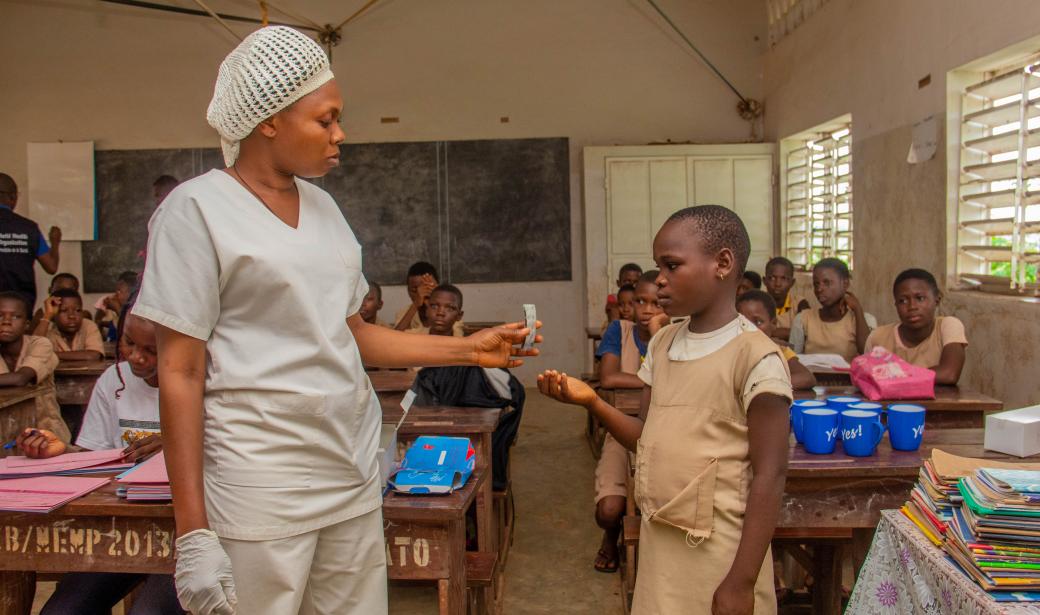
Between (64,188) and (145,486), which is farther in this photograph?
(64,188)

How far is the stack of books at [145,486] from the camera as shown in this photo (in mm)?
1826

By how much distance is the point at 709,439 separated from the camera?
1540 mm

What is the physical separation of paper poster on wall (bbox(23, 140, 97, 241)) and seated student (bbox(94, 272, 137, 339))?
56.8 inches

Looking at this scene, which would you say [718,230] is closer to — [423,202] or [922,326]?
[922,326]

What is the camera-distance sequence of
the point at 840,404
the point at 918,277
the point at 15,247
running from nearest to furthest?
the point at 840,404, the point at 918,277, the point at 15,247

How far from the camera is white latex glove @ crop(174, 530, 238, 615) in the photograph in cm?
124

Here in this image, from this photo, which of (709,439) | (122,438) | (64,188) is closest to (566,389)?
(709,439)

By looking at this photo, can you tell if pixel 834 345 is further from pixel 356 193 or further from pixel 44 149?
pixel 44 149

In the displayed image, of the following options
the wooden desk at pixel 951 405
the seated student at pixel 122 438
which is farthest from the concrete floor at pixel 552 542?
the seated student at pixel 122 438

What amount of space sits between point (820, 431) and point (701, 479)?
70 centimetres

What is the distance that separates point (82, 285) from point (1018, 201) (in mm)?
7331

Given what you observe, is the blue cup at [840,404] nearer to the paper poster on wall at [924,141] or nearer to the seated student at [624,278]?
the paper poster on wall at [924,141]

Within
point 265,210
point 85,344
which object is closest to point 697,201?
point 85,344

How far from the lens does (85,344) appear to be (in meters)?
4.85
